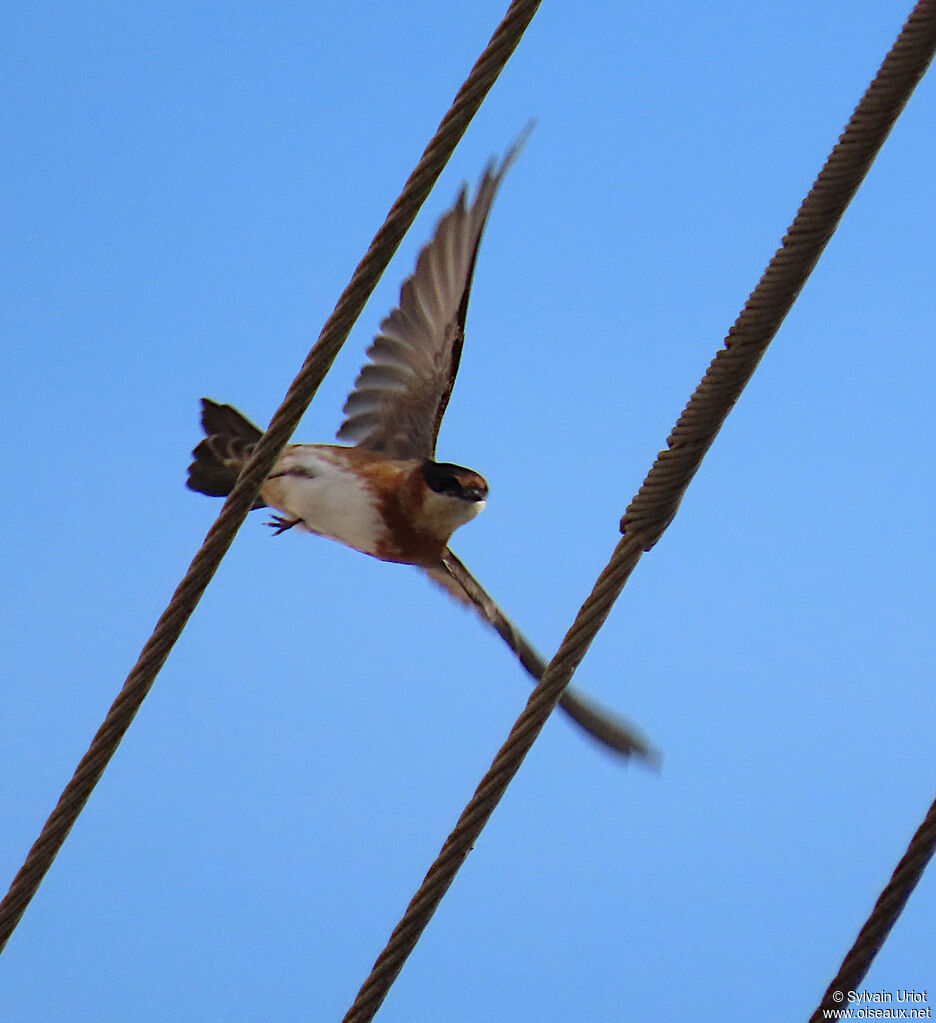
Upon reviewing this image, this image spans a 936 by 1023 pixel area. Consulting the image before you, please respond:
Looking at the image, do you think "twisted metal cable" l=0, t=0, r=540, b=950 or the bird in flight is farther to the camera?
the bird in flight

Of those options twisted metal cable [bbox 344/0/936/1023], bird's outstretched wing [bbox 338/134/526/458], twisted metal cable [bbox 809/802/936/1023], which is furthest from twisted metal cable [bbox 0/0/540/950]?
bird's outstretched wing [bbox 338/134/526/458]

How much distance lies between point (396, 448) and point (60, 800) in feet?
10.7

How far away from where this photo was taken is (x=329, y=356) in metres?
2.39

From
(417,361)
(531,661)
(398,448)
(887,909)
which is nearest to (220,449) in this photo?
(398,448)

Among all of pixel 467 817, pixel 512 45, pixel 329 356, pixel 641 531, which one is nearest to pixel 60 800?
pixel 467 817

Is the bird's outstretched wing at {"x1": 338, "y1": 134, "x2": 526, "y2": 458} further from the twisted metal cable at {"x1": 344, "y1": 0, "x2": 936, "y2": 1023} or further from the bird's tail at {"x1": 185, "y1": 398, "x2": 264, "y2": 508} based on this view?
the twisted metal cable at {"x1": 344, "y1": 0, "x2": 936, "y2": 1023}

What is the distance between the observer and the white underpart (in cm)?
509

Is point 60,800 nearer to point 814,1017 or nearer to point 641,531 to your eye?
point 641,531

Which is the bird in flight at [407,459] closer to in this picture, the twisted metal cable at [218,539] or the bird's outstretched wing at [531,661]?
the bird's outstretched wing at [531,661]

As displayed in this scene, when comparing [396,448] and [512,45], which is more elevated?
[512,45]

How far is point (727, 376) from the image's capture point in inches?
98.3

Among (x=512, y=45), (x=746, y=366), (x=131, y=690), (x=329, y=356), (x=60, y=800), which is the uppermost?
(x=512, y=45)

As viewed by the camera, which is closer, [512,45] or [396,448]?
[512,45]

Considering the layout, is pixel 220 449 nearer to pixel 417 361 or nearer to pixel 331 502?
pixel 331 502
